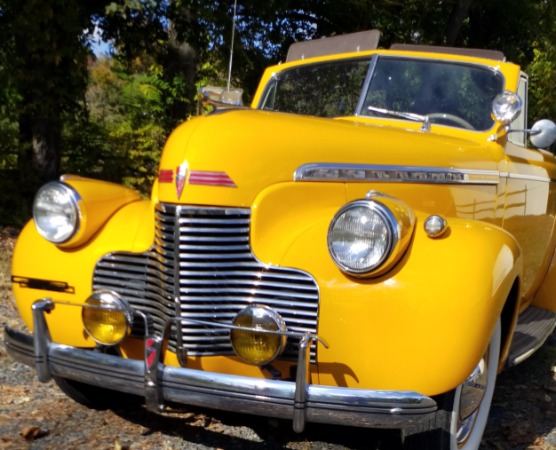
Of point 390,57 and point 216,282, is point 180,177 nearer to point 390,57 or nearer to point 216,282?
point 216,282

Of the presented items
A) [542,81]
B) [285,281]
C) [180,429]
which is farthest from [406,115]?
[542,81]

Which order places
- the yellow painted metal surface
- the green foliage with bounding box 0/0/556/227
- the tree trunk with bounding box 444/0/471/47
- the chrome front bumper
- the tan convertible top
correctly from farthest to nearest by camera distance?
the tree trunk with bounding box 444/0/471/47 → the green foliage with bounding box 0/0/556/227 → the tan convertible top → the yellow painted metal surface → the chrome front bumper

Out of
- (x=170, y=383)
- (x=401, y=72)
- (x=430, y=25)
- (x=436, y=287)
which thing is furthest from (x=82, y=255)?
(x=430, y=25)

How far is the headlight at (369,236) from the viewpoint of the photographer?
2.73 meters

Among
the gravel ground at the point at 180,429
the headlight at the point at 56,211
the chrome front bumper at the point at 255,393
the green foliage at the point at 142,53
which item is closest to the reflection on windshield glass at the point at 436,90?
the gravel ground at the point at 180,429

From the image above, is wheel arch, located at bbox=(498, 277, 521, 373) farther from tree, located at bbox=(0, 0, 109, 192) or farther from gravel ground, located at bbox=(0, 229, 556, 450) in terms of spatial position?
tree, located at bbox=(0, 0, 109, 192)

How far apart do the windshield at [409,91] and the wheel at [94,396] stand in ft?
6.78

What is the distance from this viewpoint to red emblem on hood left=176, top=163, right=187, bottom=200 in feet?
9.68

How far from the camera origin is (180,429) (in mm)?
3537

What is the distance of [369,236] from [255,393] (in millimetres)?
737

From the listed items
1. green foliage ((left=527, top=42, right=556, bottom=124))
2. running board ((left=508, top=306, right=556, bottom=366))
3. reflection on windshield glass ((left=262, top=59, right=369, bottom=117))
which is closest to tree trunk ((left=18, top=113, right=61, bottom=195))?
reflection on windshield glass ((left=262, top=59, right=369, bottom=117))

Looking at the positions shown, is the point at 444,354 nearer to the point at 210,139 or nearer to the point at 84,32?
the point at 210,139

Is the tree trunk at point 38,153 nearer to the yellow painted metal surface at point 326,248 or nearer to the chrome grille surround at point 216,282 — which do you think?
the yellow painted metal surface at point 326,248

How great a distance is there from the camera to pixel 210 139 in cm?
301
